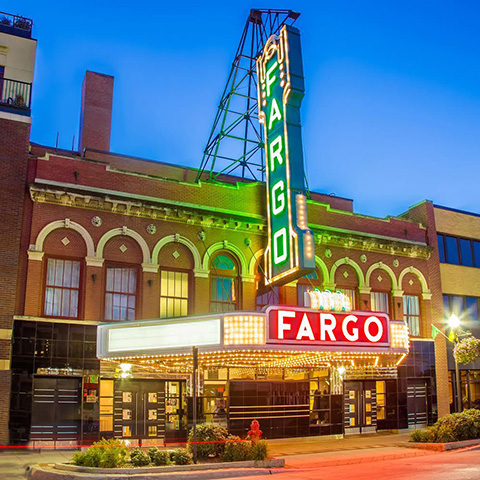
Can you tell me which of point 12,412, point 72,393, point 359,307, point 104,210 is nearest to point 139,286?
point 104,210

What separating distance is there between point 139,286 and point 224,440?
25.1 feet

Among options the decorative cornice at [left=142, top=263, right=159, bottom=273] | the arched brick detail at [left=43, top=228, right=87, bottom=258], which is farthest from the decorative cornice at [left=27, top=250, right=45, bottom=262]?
the decorative cornice at [left=142, top=263, right=159, bottom=273]

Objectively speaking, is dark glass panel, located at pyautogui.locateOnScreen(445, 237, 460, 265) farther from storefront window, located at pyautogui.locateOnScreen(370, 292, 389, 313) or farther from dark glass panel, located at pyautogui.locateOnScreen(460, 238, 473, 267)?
storefront window, located at pyautogui.locateOnScreen(370, 292, 389, 313)

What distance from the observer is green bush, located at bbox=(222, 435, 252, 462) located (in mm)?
17328

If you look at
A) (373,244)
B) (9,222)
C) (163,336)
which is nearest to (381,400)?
(373,244)

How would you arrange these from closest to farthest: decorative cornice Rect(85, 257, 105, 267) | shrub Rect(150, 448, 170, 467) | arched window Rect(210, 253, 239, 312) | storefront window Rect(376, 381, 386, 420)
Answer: shrub Rect(150, 448, 170, 467) < decorative cornice Rect(85, 257, 105, 267) < arched window Rect(210, 253, 239, 312) < storefront window Rect(376, 381, 386, 420)

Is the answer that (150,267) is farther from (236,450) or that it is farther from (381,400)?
(381,400)

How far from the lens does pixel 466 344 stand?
80.3ft

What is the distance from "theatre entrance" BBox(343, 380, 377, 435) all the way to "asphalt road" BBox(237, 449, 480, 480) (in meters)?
7.48

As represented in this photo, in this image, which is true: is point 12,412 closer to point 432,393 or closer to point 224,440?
point 224,440

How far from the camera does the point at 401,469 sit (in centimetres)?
1694

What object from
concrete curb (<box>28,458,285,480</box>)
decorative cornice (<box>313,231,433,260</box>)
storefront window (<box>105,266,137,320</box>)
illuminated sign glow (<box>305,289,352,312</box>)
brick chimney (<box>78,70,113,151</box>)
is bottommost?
concrete curb (<box>28,458,285,480</box>)

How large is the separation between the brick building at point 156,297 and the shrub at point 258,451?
274 centimetres

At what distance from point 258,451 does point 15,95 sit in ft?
52.7
